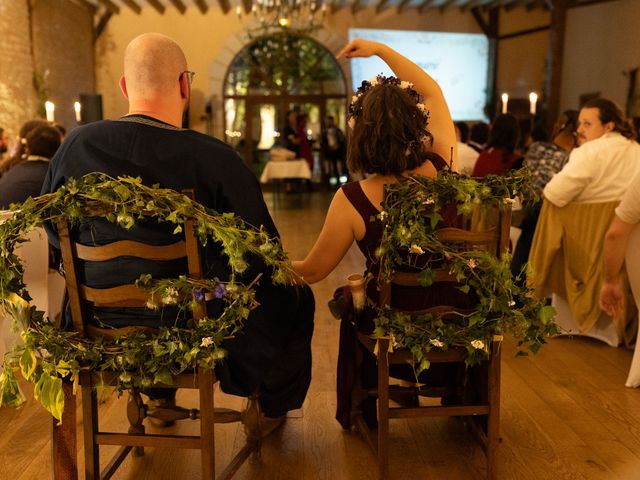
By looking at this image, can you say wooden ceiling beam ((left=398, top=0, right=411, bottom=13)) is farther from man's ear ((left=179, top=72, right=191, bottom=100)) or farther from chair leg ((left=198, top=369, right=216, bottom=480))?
chair leg ((left=198, top=369, right=216, bottom=480))

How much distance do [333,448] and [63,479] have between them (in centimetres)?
98

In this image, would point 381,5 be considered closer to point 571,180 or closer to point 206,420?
point 571,180

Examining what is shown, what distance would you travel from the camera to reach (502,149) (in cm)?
475

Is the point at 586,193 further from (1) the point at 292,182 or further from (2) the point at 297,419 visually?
(1) the point at 292,182

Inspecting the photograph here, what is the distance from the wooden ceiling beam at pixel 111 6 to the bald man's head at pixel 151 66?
1201 centimetres

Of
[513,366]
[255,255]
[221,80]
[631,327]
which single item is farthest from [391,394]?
[221,80]

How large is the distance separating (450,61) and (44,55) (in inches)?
317

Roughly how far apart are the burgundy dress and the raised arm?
26 centimetres

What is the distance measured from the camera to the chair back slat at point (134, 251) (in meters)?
1.81

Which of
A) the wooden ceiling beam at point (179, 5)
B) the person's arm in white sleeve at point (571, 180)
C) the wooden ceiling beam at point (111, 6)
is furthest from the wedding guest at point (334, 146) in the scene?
the person's arm in white sleeve at point (571, 180)

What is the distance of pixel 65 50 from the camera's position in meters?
12.0

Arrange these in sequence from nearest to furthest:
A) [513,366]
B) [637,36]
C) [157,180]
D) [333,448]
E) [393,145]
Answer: [157,180] → [393,145] → [333,448] → [513,366] → [637,36]

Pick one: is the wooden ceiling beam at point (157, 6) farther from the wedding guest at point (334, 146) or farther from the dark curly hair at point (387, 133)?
the dark curly hair at point (387, 133)

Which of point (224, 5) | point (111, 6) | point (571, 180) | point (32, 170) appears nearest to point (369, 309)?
point (571, 180)
